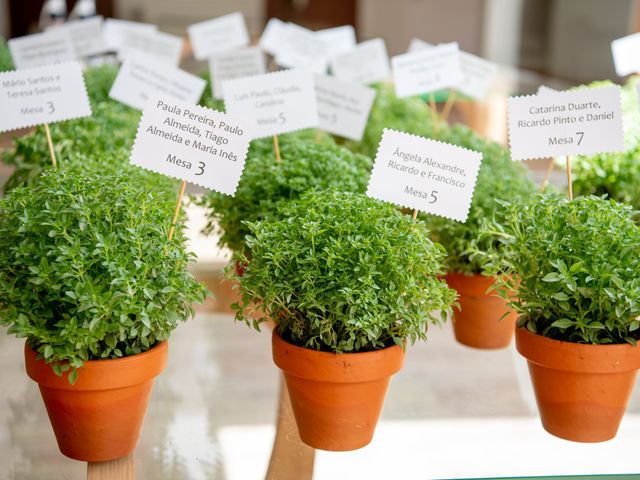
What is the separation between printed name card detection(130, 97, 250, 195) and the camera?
5.09ft

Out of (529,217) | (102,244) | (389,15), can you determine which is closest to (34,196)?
(102,244)

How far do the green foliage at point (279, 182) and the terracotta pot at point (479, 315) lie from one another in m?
0.36

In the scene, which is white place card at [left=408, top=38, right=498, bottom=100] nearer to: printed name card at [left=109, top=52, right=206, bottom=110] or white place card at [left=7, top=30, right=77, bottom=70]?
printed name card at [left=109, top=52, right=206, bottom=110]

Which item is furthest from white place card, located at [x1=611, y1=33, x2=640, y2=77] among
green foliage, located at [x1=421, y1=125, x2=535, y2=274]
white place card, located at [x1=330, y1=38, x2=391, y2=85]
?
white place card, located at [x1=330, y1=38, x2=391, y2=85]

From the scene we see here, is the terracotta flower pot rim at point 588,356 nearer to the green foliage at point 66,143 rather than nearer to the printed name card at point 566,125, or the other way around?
the printed name card at point 566,125

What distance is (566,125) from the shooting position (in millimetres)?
1711

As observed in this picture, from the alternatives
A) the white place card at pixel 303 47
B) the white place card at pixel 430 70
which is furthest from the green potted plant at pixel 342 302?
the white place card at pixel 303 47

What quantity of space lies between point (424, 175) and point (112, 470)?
828 mm

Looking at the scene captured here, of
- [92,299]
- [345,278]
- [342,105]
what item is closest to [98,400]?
[92,299]

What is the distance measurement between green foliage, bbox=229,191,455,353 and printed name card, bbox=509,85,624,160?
39cm

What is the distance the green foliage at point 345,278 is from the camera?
54.1 inches

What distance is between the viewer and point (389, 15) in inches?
375

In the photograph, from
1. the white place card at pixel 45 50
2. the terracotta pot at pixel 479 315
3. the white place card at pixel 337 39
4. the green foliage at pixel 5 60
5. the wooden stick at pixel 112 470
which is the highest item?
the white place card at pixel 45 50

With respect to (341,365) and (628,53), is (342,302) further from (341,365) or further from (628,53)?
(628,53)
